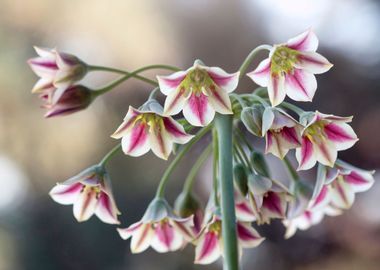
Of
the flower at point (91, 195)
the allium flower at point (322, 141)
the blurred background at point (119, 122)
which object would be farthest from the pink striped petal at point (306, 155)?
the blurred background at point (119, 122)

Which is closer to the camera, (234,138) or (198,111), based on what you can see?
(198,111)

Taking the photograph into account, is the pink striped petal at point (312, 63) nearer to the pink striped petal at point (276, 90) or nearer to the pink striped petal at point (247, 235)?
the pink striped petal at point (276, 90)

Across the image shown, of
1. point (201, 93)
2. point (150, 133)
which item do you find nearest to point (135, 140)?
point (150, 133)

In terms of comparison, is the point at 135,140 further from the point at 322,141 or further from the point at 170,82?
the point at 322,141

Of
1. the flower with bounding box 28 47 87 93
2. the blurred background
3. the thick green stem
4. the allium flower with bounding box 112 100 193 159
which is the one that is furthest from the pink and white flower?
the blurred background

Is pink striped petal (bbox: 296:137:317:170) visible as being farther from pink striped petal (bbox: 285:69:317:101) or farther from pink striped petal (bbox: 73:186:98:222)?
pink striped petal (bbox: 73:186:98:222)

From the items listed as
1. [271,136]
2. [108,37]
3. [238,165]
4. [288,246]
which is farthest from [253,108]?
[108,37]

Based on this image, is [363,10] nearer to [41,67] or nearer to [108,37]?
[108,37]
